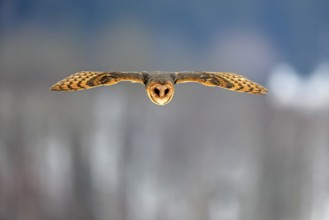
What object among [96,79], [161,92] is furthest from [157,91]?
[96,79]

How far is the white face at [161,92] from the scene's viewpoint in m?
3.06

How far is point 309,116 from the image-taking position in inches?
188

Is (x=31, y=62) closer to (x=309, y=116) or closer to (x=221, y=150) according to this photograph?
(x=221, y=150)

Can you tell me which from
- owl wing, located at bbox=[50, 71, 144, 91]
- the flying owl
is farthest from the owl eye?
owl wing, located at bbox=[50, 71, 144, 91]

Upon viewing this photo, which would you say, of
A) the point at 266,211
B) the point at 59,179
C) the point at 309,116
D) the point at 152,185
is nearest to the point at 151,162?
the point at 152,185

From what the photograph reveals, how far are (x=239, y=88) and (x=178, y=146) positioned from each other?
1.87m

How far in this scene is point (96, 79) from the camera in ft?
11.1

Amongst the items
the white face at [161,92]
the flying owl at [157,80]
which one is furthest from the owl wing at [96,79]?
the white face at [161,92]

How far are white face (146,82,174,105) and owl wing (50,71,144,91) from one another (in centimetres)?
24

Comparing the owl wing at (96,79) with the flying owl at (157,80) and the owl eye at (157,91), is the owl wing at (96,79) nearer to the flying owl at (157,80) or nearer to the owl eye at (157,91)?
the flying owl at (157,80)

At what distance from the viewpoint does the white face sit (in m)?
3.06

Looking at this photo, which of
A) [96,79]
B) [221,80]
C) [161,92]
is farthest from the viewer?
[221,80]

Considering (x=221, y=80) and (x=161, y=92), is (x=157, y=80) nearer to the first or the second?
(x=161, y=92)

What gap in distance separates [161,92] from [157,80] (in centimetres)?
11
